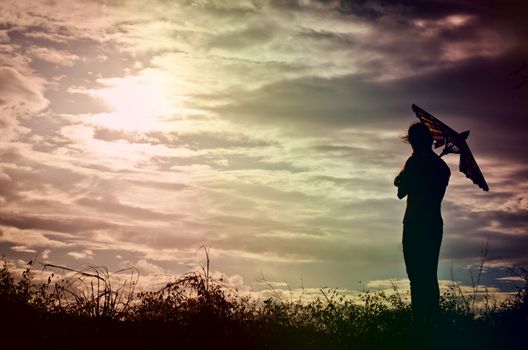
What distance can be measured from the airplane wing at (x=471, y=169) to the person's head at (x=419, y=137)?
0.65m

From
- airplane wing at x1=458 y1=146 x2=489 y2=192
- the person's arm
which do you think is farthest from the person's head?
airplane wing at x1=458 y1=146 x2=489 y2=192

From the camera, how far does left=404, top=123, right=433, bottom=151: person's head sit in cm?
1009

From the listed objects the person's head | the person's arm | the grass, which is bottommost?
the grass

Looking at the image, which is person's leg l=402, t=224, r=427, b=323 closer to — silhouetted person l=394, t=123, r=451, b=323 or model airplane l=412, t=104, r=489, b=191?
silhouetted person l=394, t=123, r=451, b=323

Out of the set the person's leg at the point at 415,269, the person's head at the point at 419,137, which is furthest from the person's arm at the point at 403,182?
the person's leg at the point at 415,269

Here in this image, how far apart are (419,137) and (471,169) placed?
1.08 meters

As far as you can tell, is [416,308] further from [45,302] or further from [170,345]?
[45,302]

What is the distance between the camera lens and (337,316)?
32.6 feet

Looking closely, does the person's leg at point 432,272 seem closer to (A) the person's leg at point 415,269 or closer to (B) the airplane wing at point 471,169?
(A) the person's leg at point 415,269

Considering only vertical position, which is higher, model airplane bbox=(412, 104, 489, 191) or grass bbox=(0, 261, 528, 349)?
model airplane bbox=(412, 104, 489, 191)

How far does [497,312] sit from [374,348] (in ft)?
9.03

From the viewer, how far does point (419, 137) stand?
1009cm

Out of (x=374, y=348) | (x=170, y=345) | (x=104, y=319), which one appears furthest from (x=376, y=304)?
(x=104, y=319)

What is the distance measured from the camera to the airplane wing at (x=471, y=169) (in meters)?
10.1
